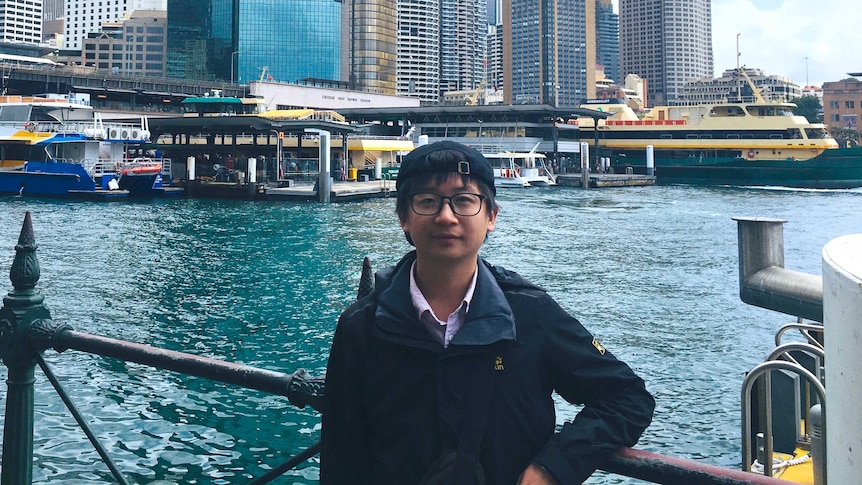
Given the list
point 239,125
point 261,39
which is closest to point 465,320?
point 239,125

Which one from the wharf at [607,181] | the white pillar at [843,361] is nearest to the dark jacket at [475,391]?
the white pillar at [843,361]

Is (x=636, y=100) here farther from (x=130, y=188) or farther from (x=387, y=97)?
(x=130, y=188)

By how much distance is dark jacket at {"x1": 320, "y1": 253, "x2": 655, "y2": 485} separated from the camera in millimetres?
1873

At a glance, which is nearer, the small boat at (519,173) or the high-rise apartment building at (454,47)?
the small boat at (519,173)

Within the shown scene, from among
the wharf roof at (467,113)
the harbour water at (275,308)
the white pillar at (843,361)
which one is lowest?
the harbour water at (275,308)

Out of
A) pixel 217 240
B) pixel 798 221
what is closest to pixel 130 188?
pixel 217 240

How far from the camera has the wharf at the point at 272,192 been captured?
132 ft

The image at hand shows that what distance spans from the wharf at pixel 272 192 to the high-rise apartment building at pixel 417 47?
13668cm

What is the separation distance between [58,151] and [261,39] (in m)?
75.0

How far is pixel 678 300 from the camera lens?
49.2ft

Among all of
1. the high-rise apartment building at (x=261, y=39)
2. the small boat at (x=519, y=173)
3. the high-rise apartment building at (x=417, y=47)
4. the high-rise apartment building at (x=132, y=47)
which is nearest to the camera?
the small boat at (x=519, y=173)

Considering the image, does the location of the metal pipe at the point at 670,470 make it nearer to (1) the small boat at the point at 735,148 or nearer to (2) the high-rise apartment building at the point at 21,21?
(1) the small boat at the point at 735,148

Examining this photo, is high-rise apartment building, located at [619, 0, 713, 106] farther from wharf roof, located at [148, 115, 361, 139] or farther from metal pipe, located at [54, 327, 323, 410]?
metal pipe, located at [54, 327, 323, 410]

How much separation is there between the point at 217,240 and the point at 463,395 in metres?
22.6
